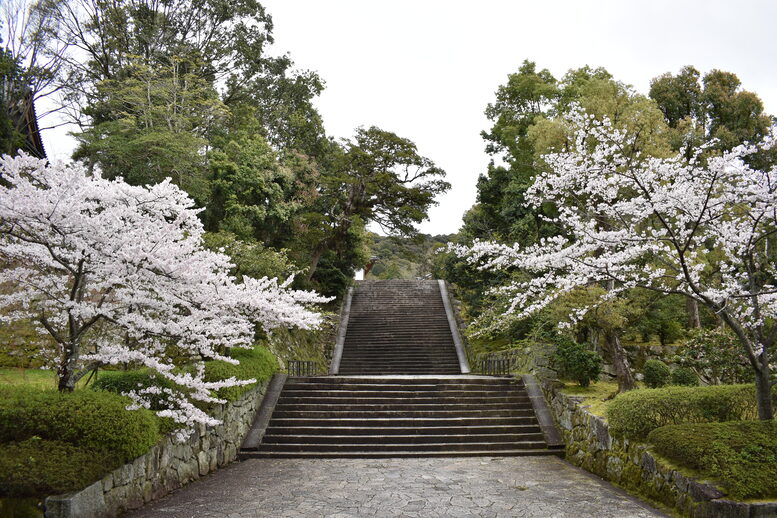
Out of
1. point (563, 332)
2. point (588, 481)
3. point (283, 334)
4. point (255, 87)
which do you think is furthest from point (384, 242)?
point (588, 481)

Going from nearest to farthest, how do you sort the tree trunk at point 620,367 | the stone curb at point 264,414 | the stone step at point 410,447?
the stone step at point 410,447
the stone curb at point 264,414
the tree trunk at point 620,367

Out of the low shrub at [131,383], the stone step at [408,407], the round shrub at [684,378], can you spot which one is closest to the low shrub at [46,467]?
the low shrub at [131,383]

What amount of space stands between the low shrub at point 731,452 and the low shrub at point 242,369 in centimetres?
712

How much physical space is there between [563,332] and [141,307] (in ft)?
30.7

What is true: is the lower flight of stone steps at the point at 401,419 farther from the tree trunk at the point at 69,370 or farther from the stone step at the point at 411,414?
→ the tree trunk at the point at 69,370

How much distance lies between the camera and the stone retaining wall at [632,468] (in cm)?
513

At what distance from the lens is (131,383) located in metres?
7.01

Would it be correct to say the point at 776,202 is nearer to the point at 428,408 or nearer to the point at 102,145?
the point at 428,408

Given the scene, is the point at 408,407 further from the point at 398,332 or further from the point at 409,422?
the point at 398,332

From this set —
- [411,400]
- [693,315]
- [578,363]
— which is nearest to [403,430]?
[411,400]

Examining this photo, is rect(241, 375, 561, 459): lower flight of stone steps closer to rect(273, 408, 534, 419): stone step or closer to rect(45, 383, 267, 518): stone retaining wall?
rect(273, 408, 534, 419): stone step

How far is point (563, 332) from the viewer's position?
11680 millimetres

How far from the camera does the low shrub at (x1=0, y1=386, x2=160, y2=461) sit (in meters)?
5.25

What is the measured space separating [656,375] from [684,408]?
343cm
